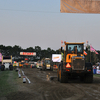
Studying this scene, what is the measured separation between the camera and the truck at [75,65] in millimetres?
13716

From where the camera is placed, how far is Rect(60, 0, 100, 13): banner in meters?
13.1

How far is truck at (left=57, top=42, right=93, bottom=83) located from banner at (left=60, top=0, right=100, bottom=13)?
2976 millimetres

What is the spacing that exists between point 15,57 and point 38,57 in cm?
1892

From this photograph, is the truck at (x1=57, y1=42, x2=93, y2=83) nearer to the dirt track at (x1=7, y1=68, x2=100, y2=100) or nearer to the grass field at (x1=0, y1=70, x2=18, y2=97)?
the dirt track at (x1=7, y1=68, x2=100, y2=100)

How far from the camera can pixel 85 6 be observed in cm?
1316

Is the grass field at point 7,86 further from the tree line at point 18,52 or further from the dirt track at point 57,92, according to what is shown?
the tree line at point 18,52

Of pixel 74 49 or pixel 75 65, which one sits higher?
pixel 74 49

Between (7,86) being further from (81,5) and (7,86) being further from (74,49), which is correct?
(81,5)

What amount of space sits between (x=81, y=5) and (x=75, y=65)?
4586mm

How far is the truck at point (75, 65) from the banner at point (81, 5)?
9.76ft

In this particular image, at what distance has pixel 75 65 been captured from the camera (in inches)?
539

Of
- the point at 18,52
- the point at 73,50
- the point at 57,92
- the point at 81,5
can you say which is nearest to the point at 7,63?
the point at 73,50

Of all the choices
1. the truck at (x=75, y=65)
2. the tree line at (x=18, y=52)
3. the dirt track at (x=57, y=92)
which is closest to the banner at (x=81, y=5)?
the truck at (x=75, y=65)

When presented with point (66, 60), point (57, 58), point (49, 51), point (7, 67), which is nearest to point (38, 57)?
point (49, 51)
